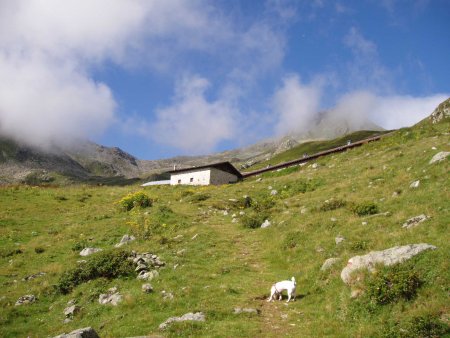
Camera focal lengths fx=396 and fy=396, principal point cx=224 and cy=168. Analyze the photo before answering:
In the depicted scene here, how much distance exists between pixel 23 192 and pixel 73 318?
40.2 m

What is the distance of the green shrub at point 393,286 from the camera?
12.0m

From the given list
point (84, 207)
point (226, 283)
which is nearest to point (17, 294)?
point (226, 283)

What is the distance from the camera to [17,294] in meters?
19.5

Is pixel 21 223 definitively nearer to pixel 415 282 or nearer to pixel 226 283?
pixel 226 283

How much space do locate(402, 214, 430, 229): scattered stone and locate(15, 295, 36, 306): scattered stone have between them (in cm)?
1757

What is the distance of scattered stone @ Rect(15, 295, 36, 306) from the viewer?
1824cm

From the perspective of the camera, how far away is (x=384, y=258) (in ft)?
46.4

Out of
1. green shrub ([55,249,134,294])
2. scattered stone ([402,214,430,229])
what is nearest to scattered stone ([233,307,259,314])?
green shrub ([55,249,134,294])

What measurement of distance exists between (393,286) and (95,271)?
14.2 m

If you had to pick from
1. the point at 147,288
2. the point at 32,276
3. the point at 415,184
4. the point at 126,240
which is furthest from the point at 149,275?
the point at 415,184

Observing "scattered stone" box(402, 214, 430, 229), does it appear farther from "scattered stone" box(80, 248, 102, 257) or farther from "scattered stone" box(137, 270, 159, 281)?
"scattered stone" box(80, 248, 102, 257)

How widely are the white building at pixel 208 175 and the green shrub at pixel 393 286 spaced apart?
5528cm

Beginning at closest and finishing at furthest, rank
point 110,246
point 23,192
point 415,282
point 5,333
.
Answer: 1. point 415,282
2. point 5,333
3. point 110,246
4. point 23,192

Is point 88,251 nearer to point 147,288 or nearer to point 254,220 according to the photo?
point 147,288
